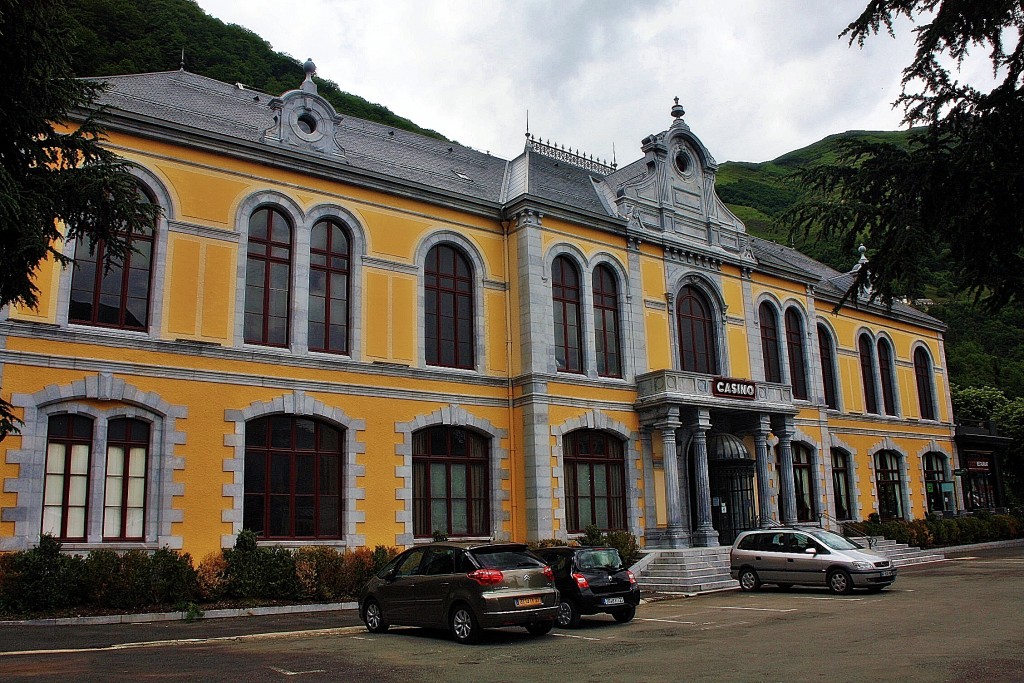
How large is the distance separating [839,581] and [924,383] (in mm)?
27615

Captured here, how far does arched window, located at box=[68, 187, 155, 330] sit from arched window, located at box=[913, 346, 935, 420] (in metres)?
37.3

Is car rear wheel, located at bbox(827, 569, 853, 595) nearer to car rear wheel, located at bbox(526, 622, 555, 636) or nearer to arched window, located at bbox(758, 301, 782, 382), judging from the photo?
car rear wheel, located at bbox(526, 622, 555, 636)

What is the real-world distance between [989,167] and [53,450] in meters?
18.6

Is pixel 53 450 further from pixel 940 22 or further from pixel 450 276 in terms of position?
pixel 940 22

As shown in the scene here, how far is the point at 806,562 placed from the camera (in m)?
21.4

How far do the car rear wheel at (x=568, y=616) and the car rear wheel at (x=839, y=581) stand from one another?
26.2 feet

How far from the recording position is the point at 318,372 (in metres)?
23.1

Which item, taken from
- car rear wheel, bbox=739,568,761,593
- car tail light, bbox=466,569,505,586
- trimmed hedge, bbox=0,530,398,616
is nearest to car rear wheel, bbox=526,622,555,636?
car tail light, bbox=466,569,505,586

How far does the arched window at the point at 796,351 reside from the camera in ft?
117

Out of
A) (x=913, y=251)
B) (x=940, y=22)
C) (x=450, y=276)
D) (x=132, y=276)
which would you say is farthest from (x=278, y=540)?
(x=940, y=22)

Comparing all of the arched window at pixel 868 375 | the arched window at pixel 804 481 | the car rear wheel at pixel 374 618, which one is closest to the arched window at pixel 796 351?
the arched window at pixel 804 481

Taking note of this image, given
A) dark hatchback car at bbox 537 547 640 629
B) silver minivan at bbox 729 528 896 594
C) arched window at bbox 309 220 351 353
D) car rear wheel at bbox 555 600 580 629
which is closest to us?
car rear wheel at bbox 555 600 580 629

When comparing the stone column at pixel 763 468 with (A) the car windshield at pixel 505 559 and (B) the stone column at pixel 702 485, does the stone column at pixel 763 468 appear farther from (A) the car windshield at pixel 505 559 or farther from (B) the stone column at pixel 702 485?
(A) the car windshield at pixel 505 559

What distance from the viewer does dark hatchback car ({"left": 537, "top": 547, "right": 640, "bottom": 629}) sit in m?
16.1
